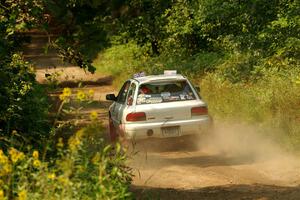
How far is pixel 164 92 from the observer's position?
13.3 m

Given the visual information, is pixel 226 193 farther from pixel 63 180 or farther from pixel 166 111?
pixel 63 180

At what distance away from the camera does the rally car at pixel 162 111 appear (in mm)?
12844

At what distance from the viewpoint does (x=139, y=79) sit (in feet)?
45.1

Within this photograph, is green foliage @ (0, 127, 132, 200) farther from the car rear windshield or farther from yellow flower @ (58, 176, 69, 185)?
the car rear windshield

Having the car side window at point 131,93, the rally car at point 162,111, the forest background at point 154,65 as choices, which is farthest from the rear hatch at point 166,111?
the forest background at point 154,65

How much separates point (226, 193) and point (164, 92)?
13.9 feet

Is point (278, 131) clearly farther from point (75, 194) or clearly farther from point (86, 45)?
point (86, 45)

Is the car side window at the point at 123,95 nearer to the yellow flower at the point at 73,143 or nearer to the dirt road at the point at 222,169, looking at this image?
the dirt road at the point at 222,169

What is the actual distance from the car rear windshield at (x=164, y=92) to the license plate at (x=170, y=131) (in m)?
0.63

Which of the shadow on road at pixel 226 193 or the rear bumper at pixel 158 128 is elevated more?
the rear bumper at pixel 158 128

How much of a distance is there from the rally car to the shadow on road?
9.48 ft

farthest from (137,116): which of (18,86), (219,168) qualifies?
(18,86)

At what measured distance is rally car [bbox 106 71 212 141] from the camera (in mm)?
12844

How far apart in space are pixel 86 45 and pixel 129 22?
11277 mm
